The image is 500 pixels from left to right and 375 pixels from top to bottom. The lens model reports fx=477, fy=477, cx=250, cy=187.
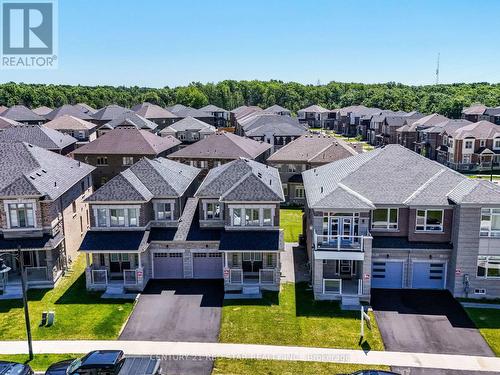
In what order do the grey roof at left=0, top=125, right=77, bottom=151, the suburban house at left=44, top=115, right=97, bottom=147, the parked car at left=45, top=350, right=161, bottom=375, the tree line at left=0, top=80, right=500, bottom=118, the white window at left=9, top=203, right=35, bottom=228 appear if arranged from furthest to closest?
the tree line at left=0, top=80, right=500, bottom=118
the suburban house at left=44, top=115, right=97, bottom=147
the grey roof at left=0, top=125, right=77, bottom=151
the white window at left=9, top=203, right=35, bottom=228
the parked car at left=45, top=350, right=161, bottom=375

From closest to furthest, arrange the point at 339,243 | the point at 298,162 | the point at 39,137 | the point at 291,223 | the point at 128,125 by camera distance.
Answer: the point at 339,243 → the point at 291,223 → the point at 298,162 → the point at 39,137 → the point at 128,125

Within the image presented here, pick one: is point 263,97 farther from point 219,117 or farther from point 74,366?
point 74,366

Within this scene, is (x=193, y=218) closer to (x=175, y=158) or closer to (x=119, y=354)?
(x=119, y=354)

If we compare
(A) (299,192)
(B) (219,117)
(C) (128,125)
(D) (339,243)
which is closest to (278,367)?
(D) (339,243)

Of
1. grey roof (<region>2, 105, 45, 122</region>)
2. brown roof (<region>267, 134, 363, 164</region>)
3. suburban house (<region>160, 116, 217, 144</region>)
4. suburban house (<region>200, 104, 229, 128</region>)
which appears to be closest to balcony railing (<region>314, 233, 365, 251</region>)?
brown roof (<region>267, 134, 363, 164</region>)

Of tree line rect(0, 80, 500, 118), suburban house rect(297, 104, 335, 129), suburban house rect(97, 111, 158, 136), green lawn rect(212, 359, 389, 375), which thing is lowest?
green lawn rect(212, 359, 389, 375)

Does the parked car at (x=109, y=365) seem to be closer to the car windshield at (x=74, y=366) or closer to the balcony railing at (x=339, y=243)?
the car windshield at (x=74, y=366)

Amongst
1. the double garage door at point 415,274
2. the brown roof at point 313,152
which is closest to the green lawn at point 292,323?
the double garage door at point 415,274

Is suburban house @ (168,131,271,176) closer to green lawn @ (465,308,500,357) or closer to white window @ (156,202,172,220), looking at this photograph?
white window @ (156,202,172,220)
